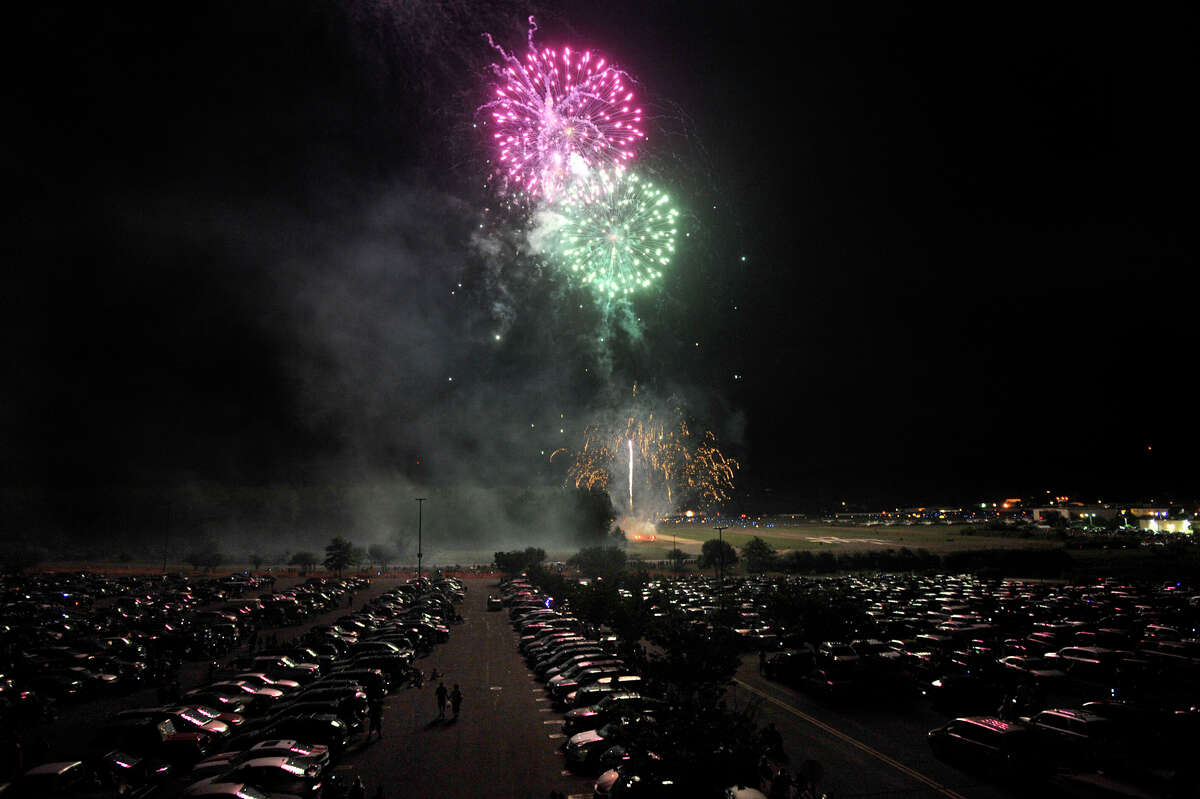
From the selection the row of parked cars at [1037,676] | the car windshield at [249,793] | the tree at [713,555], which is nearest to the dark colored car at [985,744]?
the row of parked cars at [1037,676]

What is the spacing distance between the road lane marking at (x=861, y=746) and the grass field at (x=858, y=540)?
66.7 meters

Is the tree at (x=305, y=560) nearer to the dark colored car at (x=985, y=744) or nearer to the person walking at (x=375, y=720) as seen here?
the person walking at (x=375, y=720)

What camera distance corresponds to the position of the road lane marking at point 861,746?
13.6m

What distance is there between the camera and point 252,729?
57.2 feet

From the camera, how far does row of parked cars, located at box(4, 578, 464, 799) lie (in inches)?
497

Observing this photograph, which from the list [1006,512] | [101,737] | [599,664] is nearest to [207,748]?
[101,737]

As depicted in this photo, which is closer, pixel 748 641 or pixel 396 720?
pixel 396 720

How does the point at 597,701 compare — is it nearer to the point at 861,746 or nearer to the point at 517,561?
the point at 861,746

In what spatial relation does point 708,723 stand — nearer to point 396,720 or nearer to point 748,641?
point 396,720

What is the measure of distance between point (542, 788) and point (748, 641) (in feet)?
58.7

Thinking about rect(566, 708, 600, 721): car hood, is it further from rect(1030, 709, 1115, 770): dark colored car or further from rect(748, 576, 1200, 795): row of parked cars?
rect(1030, 709, 1115, 770): dark colored car

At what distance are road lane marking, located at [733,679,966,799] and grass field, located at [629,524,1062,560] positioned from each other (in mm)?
66742

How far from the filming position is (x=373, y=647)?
2739 centimetres

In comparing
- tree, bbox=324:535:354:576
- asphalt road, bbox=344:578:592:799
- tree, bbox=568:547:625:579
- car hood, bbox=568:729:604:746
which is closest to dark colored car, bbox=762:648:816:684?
asphalt road, bbox=344:578:592:799
